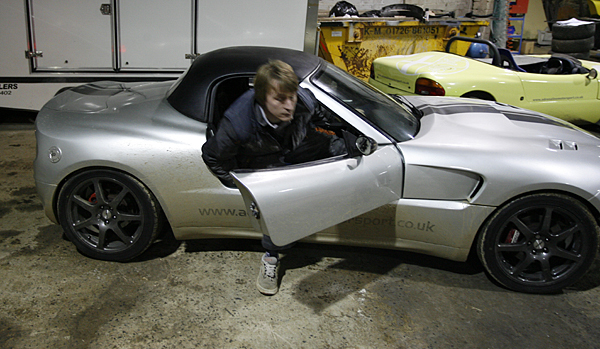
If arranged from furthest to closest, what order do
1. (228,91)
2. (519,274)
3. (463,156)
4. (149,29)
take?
(149,29) → (228,91) → (519,274) → (463,156)

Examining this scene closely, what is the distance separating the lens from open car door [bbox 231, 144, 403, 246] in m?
2.52

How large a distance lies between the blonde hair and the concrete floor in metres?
1.30

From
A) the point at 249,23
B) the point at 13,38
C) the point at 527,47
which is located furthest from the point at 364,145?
the point at 527,47

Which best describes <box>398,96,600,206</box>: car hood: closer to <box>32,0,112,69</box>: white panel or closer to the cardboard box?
<box>32,0,112,69</box>: white panel

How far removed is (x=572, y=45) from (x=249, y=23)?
9.82 meters

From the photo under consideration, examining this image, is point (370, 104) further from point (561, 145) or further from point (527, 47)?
point (527, 47)

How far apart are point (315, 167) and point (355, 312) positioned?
3.06ft

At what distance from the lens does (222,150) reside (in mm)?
2670

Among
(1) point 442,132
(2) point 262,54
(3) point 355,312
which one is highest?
(2) point 262,54

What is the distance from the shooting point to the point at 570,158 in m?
2.91

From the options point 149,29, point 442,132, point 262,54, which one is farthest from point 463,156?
point 149,29

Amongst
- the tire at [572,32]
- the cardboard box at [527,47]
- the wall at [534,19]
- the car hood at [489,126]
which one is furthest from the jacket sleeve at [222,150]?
the wall at [534,19]

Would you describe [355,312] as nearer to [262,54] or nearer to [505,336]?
[505,336]

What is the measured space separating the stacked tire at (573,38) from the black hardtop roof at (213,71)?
11.7 meters
